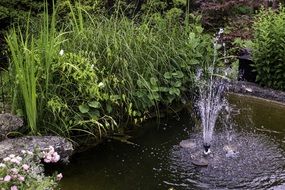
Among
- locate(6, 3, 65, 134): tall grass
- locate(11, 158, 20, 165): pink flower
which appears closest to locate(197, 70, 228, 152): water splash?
locate(6, 3, 65, 134): tall grass

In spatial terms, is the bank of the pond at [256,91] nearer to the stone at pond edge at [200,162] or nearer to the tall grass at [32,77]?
the stone at pond edge at [200,162]

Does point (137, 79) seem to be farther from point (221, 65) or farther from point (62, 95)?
point (221, 65)

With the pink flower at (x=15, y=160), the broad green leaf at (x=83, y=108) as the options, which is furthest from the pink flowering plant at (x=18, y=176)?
the broad green leaf at (x=83, y=108)

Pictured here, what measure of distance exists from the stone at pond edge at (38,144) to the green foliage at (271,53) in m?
3.45

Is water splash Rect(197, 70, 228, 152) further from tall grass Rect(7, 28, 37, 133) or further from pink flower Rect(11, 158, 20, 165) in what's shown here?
pink flower Rect(11, 158, 20, 165)

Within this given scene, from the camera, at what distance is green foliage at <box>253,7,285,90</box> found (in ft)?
20.6

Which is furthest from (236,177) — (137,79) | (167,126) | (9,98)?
(9,98)

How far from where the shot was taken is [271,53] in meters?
6.34

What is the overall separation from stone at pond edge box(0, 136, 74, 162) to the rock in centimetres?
11

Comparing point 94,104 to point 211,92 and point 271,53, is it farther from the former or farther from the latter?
point 271,53

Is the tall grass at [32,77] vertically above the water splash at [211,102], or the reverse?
the tall grass at [32,77]

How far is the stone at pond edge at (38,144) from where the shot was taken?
150 inches

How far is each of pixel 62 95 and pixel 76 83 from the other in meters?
0.18

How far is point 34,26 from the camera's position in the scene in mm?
5828
